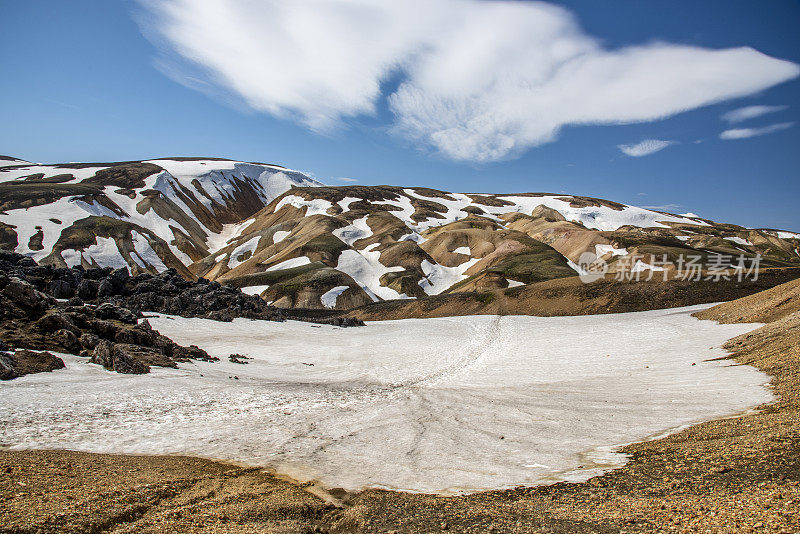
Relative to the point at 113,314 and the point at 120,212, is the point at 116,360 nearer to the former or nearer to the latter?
the point at 113,314

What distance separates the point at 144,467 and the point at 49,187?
14146 cm

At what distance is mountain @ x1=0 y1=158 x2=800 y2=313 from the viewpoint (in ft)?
244

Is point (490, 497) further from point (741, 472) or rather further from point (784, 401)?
point (784, 401)

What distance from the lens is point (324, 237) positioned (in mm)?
101312

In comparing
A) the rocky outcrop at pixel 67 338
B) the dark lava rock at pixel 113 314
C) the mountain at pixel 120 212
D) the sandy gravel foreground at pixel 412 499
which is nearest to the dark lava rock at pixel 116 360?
the rocky outcrop at pixel 67 338

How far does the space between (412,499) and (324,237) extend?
96808mm

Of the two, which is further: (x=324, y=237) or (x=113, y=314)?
(x=324, y=237)

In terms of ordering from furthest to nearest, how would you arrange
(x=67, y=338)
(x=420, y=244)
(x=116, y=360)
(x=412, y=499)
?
(x=420, y=244) → (x=67, y=338) → (x=116, y=360) → (x=412, y=499)

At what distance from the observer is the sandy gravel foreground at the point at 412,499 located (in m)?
5.38

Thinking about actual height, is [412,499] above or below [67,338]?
below

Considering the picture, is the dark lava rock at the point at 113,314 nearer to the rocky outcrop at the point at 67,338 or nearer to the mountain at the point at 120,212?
the rocky outcrop at the point at 67,338

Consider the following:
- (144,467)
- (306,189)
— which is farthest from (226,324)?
(306,189)

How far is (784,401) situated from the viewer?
451 inches

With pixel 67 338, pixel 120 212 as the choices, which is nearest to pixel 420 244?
pixel 120 212
